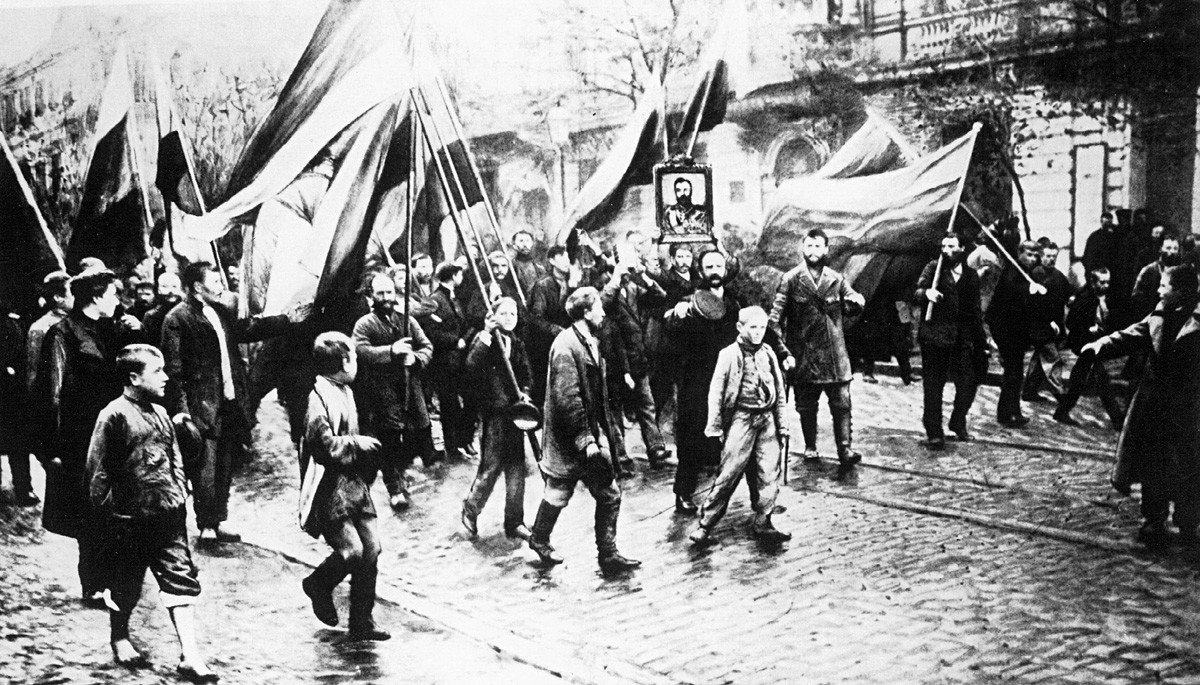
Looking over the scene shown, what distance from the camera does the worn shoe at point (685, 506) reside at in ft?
16.9

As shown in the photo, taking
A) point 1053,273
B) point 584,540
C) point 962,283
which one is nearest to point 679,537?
point 584,540

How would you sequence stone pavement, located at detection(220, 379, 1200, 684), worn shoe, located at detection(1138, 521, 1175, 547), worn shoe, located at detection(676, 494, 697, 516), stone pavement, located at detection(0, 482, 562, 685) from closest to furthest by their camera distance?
1. stone pavement, located at detection(220, 379, 1200, 684)
2. worn shoe, located at detection(1138, 521, 1175, 547)
3. stone pavement, located at detection(0, 482, 562, 685)
4. worn shoe, located at detection(676, 494, 697, 516)

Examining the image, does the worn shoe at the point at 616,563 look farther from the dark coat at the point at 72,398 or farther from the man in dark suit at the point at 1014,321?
the dark coat at the point at 72,398

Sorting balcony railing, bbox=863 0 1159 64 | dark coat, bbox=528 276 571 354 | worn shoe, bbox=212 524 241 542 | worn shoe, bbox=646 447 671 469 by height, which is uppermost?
balcony railing, bbox=863 0 1159 64

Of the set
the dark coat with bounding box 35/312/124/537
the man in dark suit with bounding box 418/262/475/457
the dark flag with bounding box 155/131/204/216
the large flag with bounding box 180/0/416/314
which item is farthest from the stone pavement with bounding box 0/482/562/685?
the dark flag with bounding box 155/131/204/216

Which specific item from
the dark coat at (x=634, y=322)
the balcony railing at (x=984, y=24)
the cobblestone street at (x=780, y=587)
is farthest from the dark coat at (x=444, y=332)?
the balcony railing at (x=984, y=24)

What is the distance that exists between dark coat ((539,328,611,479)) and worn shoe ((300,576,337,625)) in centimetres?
131

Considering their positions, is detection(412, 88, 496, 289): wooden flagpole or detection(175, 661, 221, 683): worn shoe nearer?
detection(175, 661, 221, 683): worn shoe

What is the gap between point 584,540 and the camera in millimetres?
5133

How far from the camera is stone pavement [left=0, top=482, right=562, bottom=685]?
484 cm

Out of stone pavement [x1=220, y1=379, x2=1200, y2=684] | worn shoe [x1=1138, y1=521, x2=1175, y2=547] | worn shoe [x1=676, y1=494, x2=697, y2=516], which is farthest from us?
worn shoe [x1=676, y1=494, x2=697, y2=516]

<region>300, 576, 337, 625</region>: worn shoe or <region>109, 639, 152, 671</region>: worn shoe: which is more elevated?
<region>300, 576, 337, 625</region>: worn shoe

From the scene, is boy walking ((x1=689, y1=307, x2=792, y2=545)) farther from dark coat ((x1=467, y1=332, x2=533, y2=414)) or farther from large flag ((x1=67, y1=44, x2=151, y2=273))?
large flag ((x1=67, y1=44, x2=151, y2=273))

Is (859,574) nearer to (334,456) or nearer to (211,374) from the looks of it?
(334,456)
